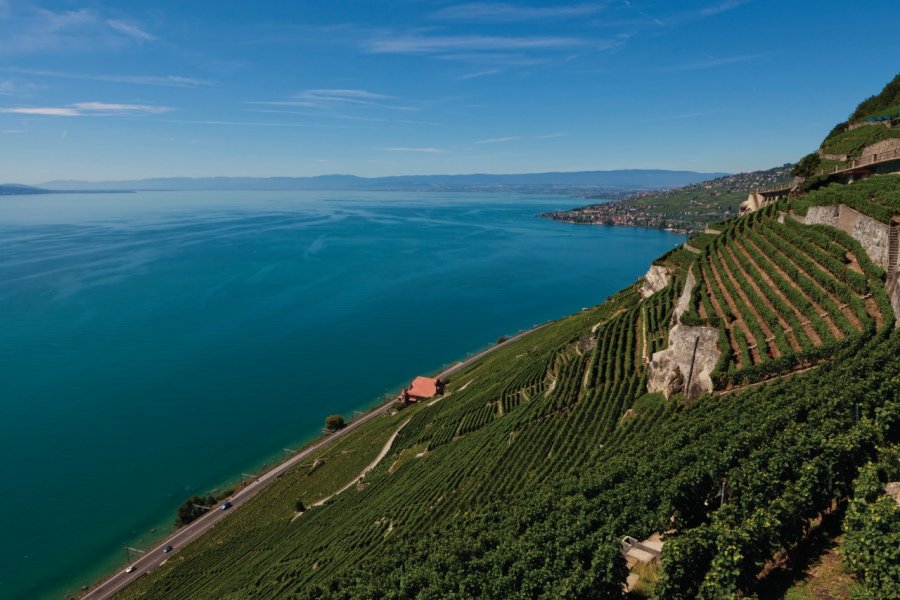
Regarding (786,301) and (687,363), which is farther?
(687,363)

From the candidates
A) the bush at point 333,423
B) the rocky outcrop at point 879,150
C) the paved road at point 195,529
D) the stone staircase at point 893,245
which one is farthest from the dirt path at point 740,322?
the bush at point 333,423

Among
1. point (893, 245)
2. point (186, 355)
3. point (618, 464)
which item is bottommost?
point (186, 355)

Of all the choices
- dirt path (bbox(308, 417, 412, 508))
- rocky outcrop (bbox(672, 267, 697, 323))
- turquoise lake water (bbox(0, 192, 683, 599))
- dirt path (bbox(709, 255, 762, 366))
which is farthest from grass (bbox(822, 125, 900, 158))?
turquoise lake water (bbox(0, 192, 683, 599))

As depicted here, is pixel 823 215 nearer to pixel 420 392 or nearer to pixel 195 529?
pixel 420 392

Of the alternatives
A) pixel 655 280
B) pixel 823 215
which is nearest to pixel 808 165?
pixel 655 280

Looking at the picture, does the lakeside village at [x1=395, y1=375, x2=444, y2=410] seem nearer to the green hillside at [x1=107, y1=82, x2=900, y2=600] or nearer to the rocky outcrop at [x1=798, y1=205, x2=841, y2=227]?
the green hillside at [x1=107, y1=82, x2=900, y2=600]

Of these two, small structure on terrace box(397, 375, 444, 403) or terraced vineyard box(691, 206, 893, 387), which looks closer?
terraced vineyard box(691, 206, 893, 387)

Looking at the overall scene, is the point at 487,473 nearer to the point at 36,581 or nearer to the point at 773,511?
the point at 773,511

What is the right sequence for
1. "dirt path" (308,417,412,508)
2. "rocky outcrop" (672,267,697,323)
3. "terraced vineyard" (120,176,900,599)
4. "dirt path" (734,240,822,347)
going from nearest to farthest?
"terraced vineyard" (120,176,900,599), "dirt path" (734,240,822,347), "rocky outcrop" (672,267,697,323), "dirt path" (308,417,412,508)
